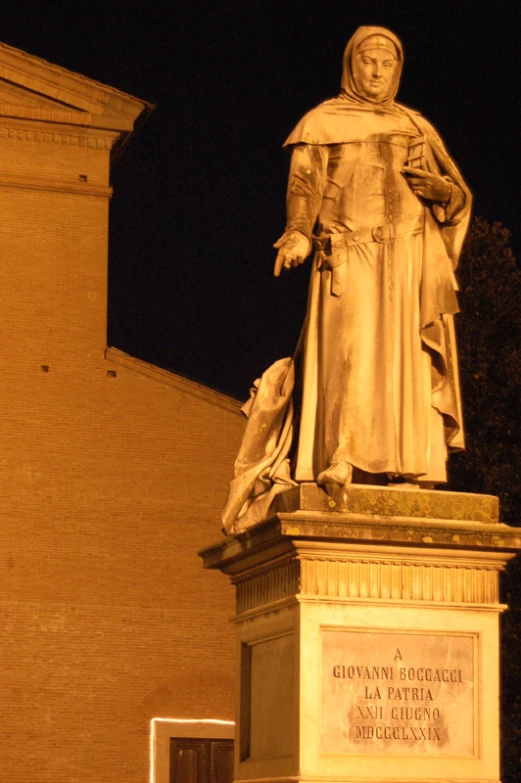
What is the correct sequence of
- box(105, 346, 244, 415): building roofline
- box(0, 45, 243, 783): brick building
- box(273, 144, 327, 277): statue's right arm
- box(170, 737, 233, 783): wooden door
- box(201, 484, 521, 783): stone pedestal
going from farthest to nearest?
box(105, 346, 244, 415): building roofline < box(170, 737, 233, 783): wooden door < box(0, 45, 243, 783): brick building < box(273, 144, 327, 277): statue's right arm < box(201, 484, 521, 783): stone pedestal

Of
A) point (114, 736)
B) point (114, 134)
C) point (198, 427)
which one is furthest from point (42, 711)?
point (114, 134)

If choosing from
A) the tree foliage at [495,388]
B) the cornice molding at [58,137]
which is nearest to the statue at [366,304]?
the tree foliage at [495,388]

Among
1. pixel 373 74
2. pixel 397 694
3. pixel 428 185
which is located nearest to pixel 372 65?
pixel 373 74

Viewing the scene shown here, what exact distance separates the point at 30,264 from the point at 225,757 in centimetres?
716

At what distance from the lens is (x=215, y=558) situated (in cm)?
848

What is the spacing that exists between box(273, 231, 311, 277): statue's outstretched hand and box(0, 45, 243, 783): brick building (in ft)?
51.0

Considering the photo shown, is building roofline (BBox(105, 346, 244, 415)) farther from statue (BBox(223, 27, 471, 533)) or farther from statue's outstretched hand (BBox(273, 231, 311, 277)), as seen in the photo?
statue's outstretched hand (BBox(273, 231, 311, 277))

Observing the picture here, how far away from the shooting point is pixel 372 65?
838 centimetres

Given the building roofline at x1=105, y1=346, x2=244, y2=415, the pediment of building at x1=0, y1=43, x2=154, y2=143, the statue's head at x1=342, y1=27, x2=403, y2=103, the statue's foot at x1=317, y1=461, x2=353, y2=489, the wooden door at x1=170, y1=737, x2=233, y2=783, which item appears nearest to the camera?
the statue's foot at x1=317, y1=461, x2=353, y2=489

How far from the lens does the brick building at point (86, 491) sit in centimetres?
2283

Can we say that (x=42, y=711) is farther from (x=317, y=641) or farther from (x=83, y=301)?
(x=317, y=641)

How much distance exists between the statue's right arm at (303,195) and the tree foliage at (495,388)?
8.93 metres

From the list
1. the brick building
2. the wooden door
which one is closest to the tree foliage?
the brick building

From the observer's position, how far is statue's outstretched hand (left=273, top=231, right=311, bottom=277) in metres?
8.07
